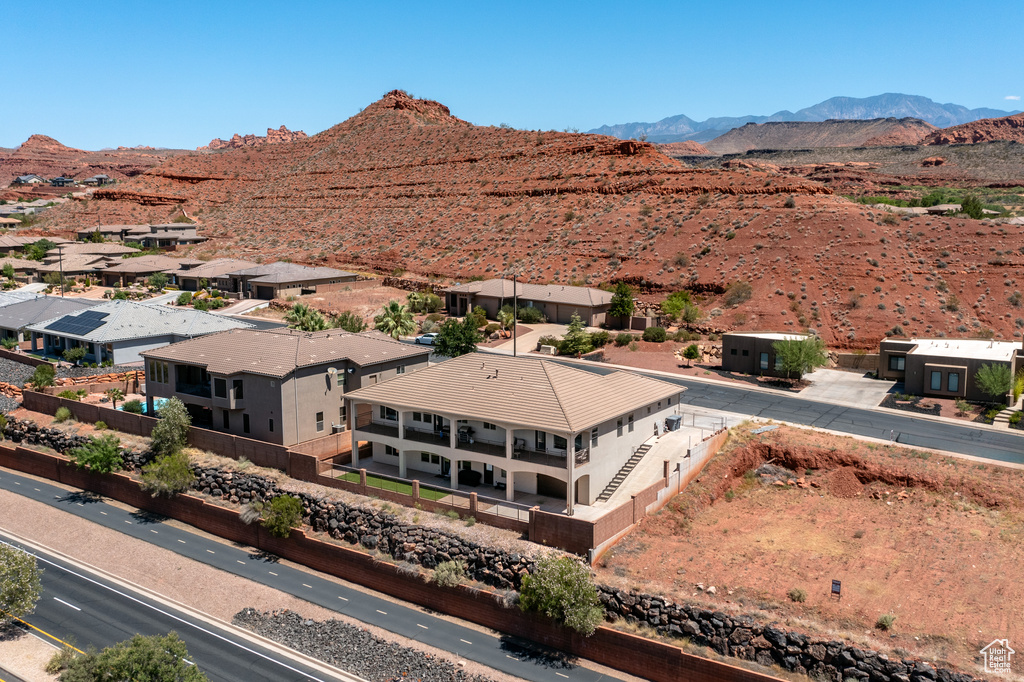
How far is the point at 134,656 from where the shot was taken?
859 inches

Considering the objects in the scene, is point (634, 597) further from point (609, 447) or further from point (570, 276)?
point (570, 276)

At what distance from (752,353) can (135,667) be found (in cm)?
3989

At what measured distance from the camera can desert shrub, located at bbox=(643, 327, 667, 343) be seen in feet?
193

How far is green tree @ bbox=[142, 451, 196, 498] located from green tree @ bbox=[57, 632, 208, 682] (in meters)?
14.8

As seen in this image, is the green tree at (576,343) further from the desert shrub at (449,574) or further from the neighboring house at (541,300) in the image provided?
the desert shrub at (449,574)

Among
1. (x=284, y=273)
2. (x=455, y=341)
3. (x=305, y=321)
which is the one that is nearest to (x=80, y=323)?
(x=305, y=321)

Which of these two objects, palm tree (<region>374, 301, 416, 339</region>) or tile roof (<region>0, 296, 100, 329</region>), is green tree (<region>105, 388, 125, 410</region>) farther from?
palm tree (<region>374, 301, 416, 339</region>)

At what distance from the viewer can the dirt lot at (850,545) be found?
24.4 m

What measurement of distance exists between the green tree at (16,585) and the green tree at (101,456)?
1149 cm

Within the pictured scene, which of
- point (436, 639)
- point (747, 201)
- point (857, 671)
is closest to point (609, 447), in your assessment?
point (436, 639)

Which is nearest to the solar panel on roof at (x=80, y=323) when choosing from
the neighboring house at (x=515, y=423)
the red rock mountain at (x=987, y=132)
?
the neighboring house at (x=515, y=423)

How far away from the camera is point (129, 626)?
27.9 meters

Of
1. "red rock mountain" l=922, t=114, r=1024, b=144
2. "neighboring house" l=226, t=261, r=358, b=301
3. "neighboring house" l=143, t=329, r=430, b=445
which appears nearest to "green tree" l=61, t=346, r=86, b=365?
"neighboring house" l=143, t=329, r=430, b=445

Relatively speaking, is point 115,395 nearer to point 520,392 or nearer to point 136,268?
point 520,392
